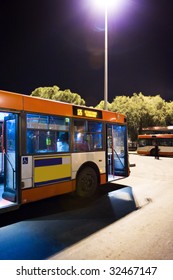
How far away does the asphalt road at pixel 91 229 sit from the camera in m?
3.97

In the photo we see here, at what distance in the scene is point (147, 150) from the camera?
27.0 meters

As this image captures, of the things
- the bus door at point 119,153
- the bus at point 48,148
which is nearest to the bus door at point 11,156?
the bus at point 48,148

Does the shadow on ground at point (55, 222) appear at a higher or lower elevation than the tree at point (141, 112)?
lower

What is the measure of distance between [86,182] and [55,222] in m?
2.23

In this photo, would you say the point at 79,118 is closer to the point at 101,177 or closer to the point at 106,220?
the point at 101,177

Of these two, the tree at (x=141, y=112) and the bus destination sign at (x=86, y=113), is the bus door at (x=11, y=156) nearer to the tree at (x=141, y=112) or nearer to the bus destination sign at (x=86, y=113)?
the bus destination sign at (x=86, y=113)

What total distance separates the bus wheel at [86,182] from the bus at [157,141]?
64.3 ft

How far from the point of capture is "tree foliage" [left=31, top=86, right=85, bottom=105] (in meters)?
44.4

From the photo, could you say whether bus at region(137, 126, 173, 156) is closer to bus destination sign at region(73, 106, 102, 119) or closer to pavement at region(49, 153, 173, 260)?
bus destination sign at region(73, 106, 102, 119)

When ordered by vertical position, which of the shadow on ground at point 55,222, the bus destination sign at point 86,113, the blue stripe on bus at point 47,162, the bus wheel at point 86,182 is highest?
the bus destination sign at point 86,113

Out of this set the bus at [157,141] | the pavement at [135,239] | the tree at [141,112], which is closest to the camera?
the pavement at [135,239]

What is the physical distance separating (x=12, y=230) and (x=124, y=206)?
3211 millimetres

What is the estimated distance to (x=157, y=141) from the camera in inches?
1030

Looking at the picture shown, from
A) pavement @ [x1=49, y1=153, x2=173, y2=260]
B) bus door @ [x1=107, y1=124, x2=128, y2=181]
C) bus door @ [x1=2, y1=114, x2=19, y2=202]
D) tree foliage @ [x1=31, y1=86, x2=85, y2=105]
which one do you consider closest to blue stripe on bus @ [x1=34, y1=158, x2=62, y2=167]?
bus door @ [x1=2, y1=114, x2=19, y2=202]
